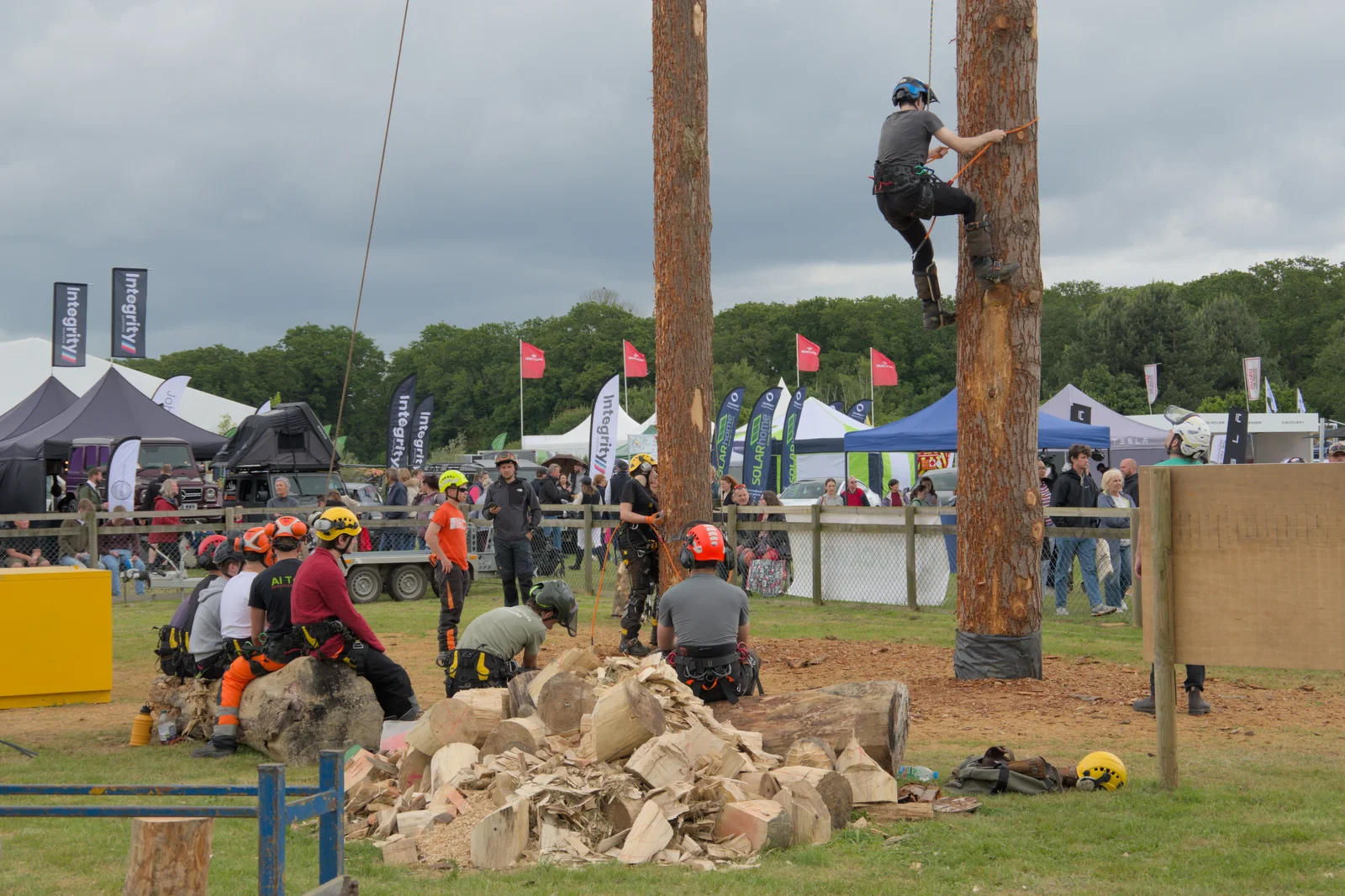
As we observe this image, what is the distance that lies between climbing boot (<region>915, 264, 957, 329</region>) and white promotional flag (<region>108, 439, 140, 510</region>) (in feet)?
54.3

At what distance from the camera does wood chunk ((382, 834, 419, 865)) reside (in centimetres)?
529

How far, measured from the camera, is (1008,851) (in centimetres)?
518

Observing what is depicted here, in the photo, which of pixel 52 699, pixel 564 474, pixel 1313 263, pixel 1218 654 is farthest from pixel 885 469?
pixel 1313 263

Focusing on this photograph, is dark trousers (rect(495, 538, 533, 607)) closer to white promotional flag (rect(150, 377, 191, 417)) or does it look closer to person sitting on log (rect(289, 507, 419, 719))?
person sitting on log (rect(289, 507, 419, 719))

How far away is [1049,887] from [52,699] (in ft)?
28.8

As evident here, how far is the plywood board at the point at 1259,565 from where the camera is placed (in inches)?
223

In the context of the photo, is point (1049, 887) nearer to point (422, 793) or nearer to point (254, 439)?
point (422, 793)

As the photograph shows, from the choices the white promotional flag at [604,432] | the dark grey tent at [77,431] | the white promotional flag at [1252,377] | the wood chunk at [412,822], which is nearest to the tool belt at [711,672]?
the wood chunk at [412,822]

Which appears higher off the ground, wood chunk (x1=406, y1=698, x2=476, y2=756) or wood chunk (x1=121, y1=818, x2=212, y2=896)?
wood chunk (x1=121, y1=818, x2=212, y2=896)

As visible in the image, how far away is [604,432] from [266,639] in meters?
14.1

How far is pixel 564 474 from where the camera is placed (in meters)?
35.6

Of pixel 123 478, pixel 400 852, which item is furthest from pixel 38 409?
pixel 400 852

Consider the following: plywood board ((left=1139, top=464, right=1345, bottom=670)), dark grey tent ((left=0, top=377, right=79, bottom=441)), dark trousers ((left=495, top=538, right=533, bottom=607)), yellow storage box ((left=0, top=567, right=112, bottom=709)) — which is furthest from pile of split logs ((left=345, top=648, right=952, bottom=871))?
dark grey tent ((left=0, top=377, right=79, bottom=441))

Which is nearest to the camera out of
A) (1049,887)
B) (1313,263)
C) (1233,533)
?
(1049,887)
